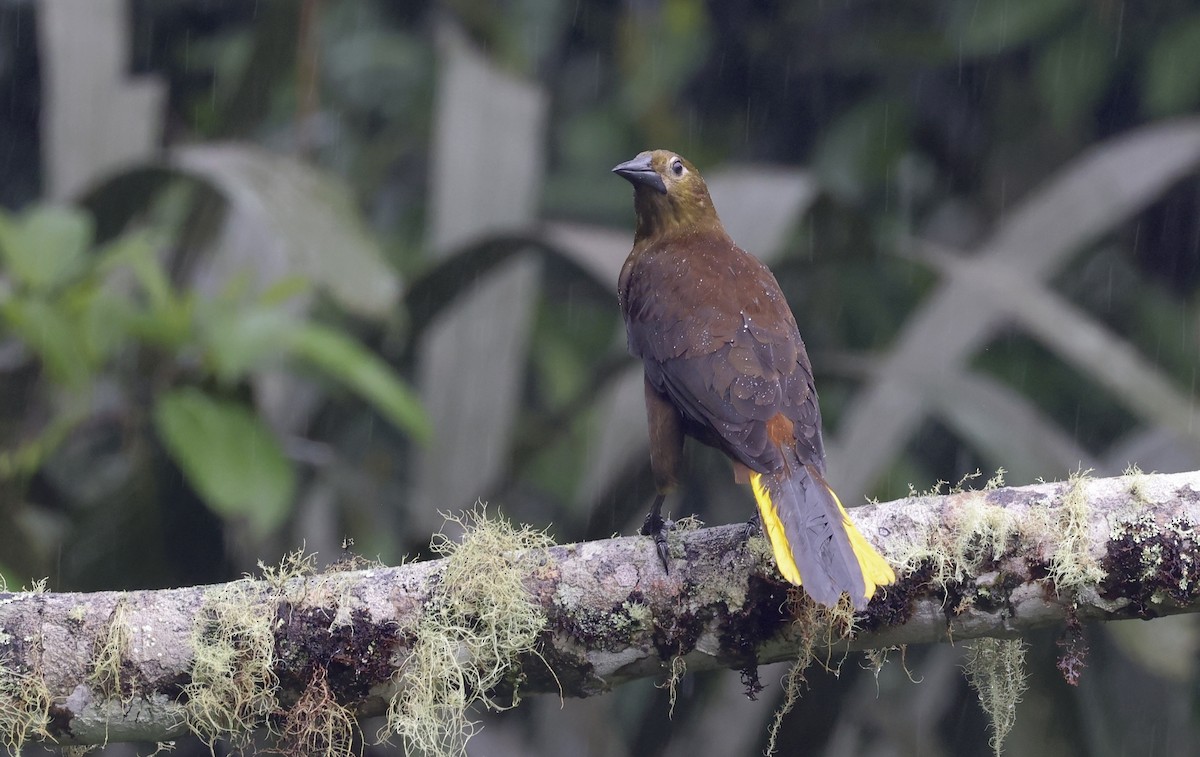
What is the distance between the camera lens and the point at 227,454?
2.76m

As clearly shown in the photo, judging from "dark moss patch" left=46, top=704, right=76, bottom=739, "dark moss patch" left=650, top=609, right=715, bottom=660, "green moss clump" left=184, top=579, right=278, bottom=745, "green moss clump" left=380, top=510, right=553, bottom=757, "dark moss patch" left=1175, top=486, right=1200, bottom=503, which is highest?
"dark moss patch" left=1175, top=486, right=1200, bottom=503

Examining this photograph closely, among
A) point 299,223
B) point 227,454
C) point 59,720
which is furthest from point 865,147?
point 59,720

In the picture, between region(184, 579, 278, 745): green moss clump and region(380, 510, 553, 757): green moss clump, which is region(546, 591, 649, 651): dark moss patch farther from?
region(184, 579, 278, 745): green moss clump

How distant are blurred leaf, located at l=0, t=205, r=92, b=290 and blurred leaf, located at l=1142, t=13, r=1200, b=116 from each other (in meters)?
3.32

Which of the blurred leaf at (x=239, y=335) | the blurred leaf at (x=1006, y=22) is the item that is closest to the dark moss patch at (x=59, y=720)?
the blurred leaf at (x=239, y=335)

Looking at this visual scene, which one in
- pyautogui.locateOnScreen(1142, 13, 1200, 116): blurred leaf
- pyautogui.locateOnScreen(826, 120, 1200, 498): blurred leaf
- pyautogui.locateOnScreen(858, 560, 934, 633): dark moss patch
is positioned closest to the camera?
pyautogui.locateOnScreen(858, 560, 934, 633): dark moss patch

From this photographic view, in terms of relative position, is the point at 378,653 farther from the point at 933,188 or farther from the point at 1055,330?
the point at 933,188

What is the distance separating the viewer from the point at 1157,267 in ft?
14.9

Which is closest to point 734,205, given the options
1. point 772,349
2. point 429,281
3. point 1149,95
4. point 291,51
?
point 429,281

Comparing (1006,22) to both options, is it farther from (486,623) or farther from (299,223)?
(486,623)

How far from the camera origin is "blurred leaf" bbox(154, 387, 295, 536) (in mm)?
2709

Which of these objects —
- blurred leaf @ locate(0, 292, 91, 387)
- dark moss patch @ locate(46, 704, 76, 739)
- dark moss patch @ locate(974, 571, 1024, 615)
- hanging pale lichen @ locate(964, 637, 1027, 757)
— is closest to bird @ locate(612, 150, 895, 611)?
dark moss patch @ locate(974, 571, 1024, 615)

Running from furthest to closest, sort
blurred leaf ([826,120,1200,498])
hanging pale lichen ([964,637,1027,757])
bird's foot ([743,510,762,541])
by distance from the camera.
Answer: blurred leaf ([826,120,1200,498]) < hanging pale lichen ([964,637,1027,757]) < bird's foot ([743,510,762,541])

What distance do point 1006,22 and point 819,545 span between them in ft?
10.1
